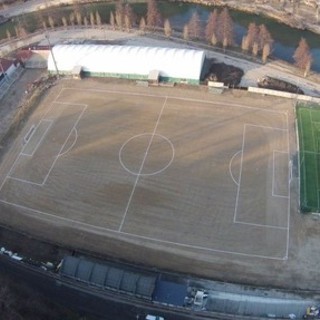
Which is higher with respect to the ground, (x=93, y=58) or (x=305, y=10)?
(x=305, y=10)

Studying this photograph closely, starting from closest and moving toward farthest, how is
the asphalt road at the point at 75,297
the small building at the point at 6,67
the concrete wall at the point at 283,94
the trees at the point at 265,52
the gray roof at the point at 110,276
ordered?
the asphalt road at the point at 75,297 < the gray roof at the point at 110,276 < the concrete wall at the point at 283,94 < the trees at the point at 265,52 < the small building at the point at 6,67

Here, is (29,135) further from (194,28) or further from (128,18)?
(194,28)

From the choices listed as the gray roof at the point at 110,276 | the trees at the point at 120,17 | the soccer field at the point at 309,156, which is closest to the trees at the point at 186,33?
the trees at the point at 120,17

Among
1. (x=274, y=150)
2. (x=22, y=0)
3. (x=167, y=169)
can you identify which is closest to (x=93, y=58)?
(x=167, y=169)

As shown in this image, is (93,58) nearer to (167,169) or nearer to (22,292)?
(167,169)

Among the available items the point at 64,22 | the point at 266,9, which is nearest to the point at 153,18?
the point at 64,22

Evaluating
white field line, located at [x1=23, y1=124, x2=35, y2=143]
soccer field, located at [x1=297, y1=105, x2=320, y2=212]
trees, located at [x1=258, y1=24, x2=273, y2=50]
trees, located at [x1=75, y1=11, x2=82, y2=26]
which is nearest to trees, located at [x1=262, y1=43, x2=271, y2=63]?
trees, located at [x1=258, y1=24, x2=273, y2=50]

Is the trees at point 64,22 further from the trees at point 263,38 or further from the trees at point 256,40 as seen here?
the trees at point 263,38
